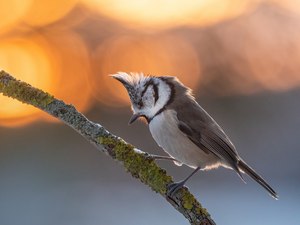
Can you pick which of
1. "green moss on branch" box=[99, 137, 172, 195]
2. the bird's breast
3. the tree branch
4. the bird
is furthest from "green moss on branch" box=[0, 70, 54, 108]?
the bird's breast

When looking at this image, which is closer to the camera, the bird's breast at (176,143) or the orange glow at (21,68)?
the bird's breast at (176,143)

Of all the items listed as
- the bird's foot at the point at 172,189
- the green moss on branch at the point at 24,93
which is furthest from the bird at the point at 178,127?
the bird's foot at the point at 172,189

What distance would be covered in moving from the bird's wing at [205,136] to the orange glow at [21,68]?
4.98 meters

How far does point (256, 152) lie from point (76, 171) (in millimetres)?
2633

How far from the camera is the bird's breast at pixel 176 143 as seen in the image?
4.00 metres

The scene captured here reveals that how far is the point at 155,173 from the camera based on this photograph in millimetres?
3096

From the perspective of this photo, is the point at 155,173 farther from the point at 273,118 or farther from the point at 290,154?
the point at 273,118

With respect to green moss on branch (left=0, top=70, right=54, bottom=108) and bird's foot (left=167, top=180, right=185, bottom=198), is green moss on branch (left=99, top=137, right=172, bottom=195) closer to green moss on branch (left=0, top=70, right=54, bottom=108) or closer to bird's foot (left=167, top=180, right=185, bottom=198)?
bird's foot (left=167, top=180, right=185, bottom=198)

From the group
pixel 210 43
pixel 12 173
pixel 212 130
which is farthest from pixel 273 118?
pixel 212 130

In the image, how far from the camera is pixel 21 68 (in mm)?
9719

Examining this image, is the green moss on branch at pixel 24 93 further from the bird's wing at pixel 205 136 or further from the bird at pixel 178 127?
the bird's wing at pixel 205 136

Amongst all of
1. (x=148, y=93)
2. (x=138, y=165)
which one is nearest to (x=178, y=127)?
(x=148, y=93)

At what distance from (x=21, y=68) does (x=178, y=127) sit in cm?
602

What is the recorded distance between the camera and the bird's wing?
4020 mm
